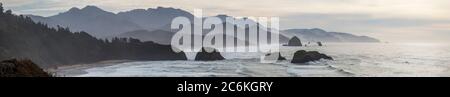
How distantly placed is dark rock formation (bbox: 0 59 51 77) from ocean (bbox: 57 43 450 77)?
58 cm

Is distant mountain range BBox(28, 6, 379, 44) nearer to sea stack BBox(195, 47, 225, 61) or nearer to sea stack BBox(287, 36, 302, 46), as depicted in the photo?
sea stack BBox(287, 36, 302, 46)

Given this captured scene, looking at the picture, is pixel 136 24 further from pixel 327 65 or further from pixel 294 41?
pixel 327 65

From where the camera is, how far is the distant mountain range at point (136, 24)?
7.02 metres

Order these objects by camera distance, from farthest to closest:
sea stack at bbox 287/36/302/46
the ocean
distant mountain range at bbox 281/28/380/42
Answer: distant mountain range at bbox 281/28/380/42, sea stack at bbox 287/36/302/46, the ocean

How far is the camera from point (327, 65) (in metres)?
6.98

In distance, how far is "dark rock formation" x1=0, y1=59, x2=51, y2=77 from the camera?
7137 mm

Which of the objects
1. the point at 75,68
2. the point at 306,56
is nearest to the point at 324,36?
the point at 306,56

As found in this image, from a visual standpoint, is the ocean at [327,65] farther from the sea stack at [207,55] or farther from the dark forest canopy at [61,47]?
the dark forest canopy at [61,47]

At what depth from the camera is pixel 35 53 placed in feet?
23.7

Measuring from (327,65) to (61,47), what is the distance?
2849 millimetres

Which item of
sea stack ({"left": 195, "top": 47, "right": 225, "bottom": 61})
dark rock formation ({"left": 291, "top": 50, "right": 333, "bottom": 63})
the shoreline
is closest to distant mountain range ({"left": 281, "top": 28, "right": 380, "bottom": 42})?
dark rock formation ({"left": 291, "top": 50, "right": 333, "bottom": 63})

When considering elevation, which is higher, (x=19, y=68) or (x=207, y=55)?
(x=207, y=55)

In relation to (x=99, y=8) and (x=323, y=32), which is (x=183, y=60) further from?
(x=323, y=32)
